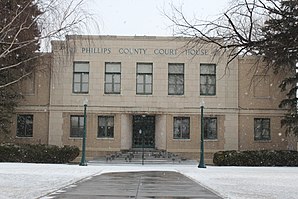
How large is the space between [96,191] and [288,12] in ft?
24.5

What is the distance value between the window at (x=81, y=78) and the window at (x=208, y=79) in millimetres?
9334

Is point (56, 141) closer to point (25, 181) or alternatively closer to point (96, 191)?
point (25, 181)

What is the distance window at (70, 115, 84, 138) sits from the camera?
40.1m

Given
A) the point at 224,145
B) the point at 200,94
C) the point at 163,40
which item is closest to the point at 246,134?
the point at 224,145

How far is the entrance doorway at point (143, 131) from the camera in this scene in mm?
40875

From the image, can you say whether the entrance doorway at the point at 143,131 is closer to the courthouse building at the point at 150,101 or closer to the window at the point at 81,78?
the courthouse building at the point at 150,101

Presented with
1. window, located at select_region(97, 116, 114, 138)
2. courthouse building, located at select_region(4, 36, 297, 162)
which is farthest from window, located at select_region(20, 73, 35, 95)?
window, located at select_region(97, 116, 114, 138)

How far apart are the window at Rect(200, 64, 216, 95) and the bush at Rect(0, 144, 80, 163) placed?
38.9ft

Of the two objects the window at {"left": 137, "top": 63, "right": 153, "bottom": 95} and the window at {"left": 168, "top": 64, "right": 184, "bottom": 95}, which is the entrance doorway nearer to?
the window at {"left": 137, "top": 63, "right": 153, "bottom": 95}

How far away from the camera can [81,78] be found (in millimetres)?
40656

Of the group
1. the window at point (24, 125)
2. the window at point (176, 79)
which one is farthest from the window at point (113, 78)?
the window at point (24, 125)

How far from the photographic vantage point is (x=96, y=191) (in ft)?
46.8

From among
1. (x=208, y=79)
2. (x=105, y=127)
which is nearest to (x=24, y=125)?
(x=105, y=127)

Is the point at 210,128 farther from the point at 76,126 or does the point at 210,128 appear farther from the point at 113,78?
the point at 76,126
